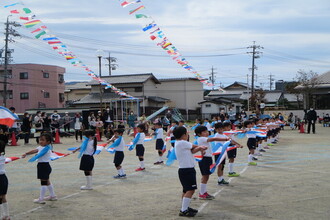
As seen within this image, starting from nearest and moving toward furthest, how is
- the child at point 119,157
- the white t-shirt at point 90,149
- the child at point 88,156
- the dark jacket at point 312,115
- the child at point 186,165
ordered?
the child at point 186,165 → the child at point 88,156 → the white t-shirt at point 90,149 → the child at point 119,157 → the dark jacket at point 312,115

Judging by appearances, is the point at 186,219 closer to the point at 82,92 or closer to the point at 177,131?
the point at 177,131

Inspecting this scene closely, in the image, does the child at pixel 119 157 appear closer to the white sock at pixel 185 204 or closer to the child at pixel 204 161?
the child at pixel 204 161

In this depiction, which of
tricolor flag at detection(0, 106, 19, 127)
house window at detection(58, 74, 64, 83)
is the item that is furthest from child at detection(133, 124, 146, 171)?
house window at detection(58, 74, 64, 83)

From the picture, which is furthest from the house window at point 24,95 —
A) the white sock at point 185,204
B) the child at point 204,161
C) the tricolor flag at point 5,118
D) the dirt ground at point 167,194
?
the white sock at point 185,204

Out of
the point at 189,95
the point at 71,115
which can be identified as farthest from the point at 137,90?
the point at 71,115

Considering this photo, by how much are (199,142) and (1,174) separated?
3628mm

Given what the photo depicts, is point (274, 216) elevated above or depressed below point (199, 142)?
below

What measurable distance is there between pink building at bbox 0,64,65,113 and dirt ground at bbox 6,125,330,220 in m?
37.9

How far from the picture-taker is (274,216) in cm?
604

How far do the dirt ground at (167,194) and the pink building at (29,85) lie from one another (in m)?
37.9

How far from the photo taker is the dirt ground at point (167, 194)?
643 centimetres

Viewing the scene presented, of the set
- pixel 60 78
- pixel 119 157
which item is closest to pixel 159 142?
pixel 119 157

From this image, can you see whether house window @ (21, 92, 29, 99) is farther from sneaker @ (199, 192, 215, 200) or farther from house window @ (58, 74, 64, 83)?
sneaker @ (199, 192, 215, 200)

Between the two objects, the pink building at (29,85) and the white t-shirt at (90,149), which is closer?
the white t-shirt at (90,149)
